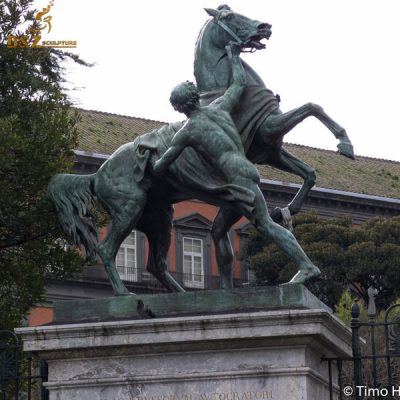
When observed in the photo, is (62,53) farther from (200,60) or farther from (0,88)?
(200,60)

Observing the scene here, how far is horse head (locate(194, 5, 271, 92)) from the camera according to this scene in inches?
A: 525

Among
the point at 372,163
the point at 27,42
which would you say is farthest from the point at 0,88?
the point at 372,163

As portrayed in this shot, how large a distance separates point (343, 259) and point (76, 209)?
34.5 m

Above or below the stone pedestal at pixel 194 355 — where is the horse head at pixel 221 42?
above

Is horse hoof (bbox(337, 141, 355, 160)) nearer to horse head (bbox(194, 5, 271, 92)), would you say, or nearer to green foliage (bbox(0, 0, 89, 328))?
horse head (bbox(194, 5, 271, 92))

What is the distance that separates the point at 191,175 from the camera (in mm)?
12859

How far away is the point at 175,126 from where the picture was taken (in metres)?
13.2

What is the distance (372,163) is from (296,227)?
562 inches

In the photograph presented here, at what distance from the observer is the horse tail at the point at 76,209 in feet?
43.5

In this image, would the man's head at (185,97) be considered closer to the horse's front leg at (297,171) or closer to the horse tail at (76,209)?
the horse's front leg at (297,171)

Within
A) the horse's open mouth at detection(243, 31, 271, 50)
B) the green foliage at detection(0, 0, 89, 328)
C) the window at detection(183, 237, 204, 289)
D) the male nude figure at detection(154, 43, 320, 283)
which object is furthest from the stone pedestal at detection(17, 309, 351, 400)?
the window at detection(183, 237, 204, 289)

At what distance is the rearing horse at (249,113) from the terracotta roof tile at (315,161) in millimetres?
35418

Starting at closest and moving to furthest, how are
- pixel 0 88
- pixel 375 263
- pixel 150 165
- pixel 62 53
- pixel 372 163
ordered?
1. pixel 150 165
2. pixel 0 88
3. pixel 62 53
4. pixel 375 263
5. pixel 372 163

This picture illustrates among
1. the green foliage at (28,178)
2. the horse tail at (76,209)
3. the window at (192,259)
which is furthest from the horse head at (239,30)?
the window at (192,259)
